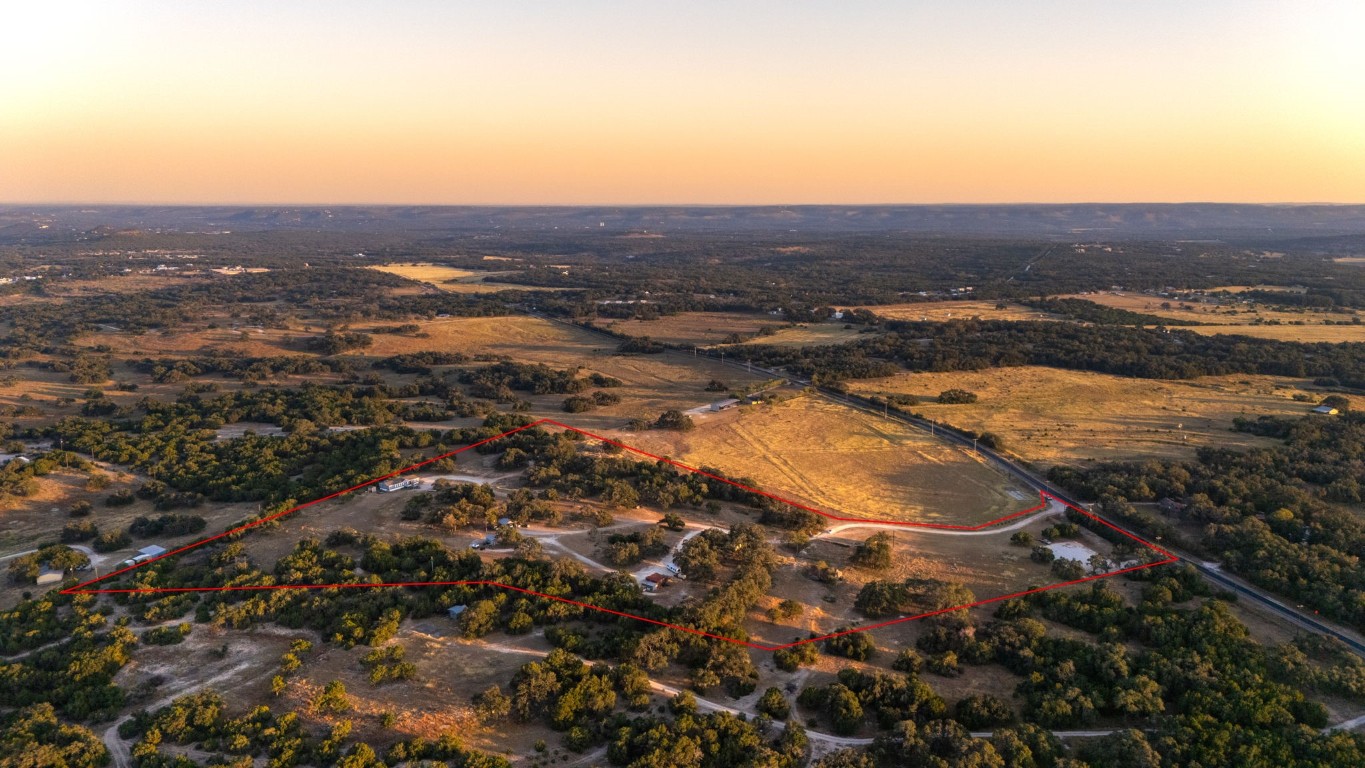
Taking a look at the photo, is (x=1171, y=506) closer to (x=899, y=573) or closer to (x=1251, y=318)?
(x=899, y=573)

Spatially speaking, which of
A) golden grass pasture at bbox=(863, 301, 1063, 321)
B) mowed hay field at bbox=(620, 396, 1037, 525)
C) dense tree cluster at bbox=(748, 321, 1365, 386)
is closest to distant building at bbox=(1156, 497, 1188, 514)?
mowed hay field at bbox=(620, 396, 1037, 525)

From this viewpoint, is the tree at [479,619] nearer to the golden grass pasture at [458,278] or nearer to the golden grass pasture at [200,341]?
the golden grass pasture at [200,341]

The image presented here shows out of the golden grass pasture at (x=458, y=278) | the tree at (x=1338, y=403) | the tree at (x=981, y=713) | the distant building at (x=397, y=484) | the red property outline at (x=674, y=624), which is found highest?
the golden grass pasture at (x=458, y=278)

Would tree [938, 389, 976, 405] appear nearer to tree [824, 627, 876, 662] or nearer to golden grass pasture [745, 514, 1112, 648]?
golden grass pasture [745, 514, 1112, 648]

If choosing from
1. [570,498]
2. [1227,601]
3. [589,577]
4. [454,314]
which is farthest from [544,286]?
[1227,601]

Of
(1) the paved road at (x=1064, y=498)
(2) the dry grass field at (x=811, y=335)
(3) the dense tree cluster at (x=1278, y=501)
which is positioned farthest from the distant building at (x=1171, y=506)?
(2) the dry grass field at (x=811, y=335)
